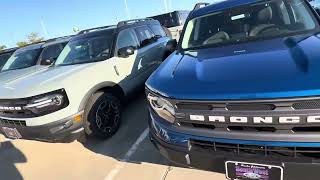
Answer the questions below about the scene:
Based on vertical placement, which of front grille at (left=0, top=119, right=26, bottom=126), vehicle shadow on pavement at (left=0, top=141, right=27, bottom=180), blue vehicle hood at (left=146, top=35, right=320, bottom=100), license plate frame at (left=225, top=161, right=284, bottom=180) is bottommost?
vehicle shadow on pavement at (left=0, top=141, right=27, bottom=180)

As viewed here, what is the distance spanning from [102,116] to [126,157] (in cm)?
87

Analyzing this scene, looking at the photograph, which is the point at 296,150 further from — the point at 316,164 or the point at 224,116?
the point at 224,116

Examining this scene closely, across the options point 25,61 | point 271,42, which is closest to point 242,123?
point 271,42

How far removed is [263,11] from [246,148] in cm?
225

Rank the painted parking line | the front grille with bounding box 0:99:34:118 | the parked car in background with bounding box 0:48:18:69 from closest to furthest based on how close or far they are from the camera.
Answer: the painted parking line
the front grille with bounding box 0:99:34:118
the parked car in background with bounding box 0:48:18:69

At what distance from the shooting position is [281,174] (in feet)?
7.69

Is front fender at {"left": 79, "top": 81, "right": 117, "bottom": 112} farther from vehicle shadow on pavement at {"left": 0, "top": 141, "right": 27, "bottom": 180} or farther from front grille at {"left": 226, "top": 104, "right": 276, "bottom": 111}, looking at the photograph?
front grille at {"left": 226, "top": 104, "right": 276, "bottom": 111}

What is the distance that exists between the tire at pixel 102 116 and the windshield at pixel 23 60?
5.19m

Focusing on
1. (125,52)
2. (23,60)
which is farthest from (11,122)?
(23,60)

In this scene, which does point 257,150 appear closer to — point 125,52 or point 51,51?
point 125,52

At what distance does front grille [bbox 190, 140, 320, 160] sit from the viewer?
2.25 metres

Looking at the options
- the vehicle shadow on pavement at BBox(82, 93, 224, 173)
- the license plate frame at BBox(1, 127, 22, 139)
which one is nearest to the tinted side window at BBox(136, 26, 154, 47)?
the vehicle shadow on pavement at BBox(82, 93, 224, 173)

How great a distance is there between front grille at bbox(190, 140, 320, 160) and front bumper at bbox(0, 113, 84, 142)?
2.29 meters

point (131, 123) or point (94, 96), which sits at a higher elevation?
point (94, 96)
